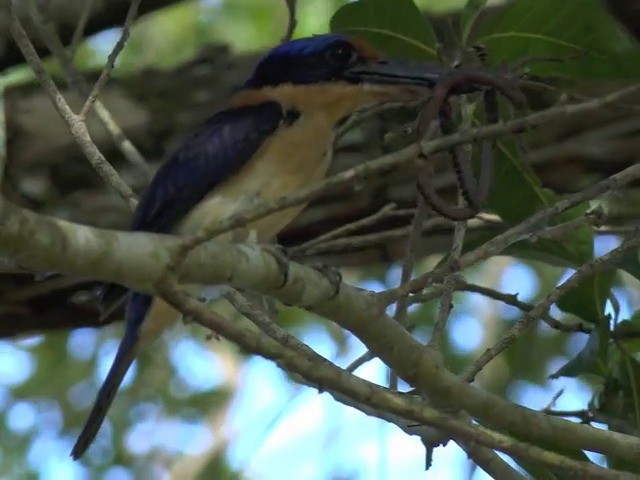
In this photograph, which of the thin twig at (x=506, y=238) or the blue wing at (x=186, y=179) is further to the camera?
the blue wing at (x=186, y=179)

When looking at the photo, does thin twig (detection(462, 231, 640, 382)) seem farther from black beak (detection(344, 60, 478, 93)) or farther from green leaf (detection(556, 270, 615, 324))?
black beak (detection(344, 60, 478, 93))

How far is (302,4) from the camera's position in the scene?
14.8 feet

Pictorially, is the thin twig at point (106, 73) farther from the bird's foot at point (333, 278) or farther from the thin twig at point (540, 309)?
the thin twig at point (540, 309)

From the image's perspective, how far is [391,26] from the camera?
2795 millimetres

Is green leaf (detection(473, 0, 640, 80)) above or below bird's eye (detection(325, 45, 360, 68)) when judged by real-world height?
below

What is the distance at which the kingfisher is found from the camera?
285 centimetres

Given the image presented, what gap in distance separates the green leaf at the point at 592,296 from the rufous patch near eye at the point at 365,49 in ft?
2.37

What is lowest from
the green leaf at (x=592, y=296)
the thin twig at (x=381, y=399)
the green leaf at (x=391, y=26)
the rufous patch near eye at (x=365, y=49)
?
the thin twig at (x=381, y=399)

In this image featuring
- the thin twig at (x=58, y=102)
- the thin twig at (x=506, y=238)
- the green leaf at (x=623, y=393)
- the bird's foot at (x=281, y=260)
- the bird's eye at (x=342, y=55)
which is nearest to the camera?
the bird's foot at (x=281, y=260)

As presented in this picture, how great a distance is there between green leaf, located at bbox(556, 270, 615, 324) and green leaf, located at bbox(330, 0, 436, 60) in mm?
622

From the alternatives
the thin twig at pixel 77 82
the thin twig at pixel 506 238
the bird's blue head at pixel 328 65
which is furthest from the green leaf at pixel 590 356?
the thin twig at pixel 77 82

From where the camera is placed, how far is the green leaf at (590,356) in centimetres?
252

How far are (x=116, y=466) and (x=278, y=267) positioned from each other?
263 cm

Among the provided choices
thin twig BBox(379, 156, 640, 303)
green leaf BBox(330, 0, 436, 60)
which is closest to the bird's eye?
green leaf BBox(330, 0, 436, 60)
